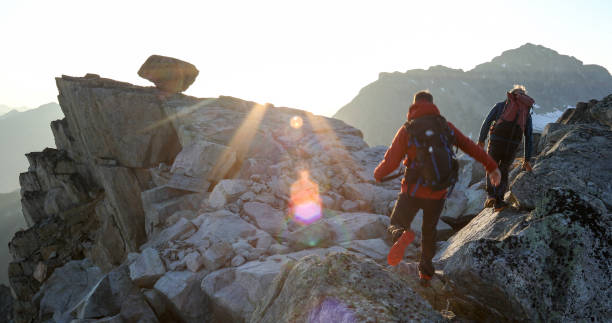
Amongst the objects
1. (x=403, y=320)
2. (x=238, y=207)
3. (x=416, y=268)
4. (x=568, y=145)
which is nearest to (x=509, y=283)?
(x=403, y=320)

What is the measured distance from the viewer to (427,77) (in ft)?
653

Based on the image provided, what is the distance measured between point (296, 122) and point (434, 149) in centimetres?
2117

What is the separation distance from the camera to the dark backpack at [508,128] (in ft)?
19.2

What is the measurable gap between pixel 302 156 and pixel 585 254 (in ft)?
47.5

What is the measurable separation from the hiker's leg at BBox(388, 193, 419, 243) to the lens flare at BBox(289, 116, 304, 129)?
60.3 ft

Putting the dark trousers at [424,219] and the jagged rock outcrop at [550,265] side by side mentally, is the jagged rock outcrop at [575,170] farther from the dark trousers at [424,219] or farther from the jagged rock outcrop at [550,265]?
the dark trousers at [424,219]

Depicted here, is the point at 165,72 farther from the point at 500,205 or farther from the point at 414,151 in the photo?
the point at 500,205

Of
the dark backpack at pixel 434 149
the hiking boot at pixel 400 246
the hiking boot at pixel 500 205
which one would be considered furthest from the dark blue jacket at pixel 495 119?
the hiking boot at pixel 400 246

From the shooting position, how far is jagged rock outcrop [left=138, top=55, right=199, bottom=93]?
79.2ft

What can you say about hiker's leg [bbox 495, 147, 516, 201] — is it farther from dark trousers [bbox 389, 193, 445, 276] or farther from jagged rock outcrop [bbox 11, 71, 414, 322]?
jagged rock outcrop [bbox 11, 71, 414, 322]

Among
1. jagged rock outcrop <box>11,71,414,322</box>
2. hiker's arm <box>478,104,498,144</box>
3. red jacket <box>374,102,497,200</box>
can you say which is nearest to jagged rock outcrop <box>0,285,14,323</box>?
jagged rock outcrop <box>11,71,414,322</box>

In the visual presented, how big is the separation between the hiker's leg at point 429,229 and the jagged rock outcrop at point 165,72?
2535 cm

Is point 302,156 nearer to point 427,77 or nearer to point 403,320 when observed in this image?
point 403,320

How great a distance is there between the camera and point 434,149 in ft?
13.2
